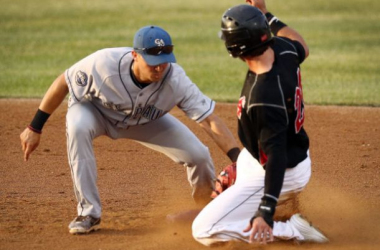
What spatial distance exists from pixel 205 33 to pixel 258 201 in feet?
42.8

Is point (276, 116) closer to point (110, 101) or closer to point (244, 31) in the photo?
point (244, 31)

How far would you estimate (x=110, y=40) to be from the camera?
17.2 meters

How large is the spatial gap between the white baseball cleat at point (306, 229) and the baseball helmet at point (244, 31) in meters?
1.34

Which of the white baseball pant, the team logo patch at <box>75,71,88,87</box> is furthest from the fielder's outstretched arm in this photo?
the white baseball pant

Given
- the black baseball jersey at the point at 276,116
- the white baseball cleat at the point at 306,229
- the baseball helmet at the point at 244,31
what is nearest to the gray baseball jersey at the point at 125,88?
the black baseball jersey at the point at 276,116

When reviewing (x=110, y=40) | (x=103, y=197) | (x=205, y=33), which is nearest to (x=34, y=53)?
(x=110, y=40)

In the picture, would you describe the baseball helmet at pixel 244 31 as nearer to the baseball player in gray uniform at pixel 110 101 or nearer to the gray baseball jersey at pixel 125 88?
the baseball player in gray uniform at pixel 110 101

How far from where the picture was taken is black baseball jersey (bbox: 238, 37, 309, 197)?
5113mm

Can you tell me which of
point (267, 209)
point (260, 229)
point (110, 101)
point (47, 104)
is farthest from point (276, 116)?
point (47, 104)

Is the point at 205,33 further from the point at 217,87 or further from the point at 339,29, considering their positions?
the point at 217,87

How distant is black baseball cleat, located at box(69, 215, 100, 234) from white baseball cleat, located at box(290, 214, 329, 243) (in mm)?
1569

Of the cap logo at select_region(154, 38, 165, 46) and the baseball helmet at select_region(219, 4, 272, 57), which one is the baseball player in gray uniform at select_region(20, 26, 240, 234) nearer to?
the cap logo at select_region(154, 38, 165, 46)

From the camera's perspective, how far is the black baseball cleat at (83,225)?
6.09 meters

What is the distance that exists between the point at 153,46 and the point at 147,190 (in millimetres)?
2069
